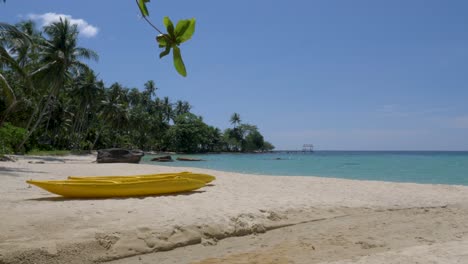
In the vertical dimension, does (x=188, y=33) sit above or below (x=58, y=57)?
below

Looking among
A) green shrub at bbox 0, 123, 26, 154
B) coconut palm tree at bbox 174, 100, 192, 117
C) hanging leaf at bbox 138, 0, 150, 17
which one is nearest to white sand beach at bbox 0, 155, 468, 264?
hanging leaf at bbox 138, 0, 150, 17

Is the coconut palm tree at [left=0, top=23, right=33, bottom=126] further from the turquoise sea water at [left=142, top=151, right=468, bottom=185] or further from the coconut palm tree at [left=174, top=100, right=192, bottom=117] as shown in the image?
the coconut palm tree at [left=174, top=100, right=192, bottom=117]

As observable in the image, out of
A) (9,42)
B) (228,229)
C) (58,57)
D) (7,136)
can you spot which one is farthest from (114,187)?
(58,57)

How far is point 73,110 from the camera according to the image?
47.9 m

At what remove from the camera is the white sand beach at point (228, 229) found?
472 cm

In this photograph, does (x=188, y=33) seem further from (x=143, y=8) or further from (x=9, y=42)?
(x=9, y=42)

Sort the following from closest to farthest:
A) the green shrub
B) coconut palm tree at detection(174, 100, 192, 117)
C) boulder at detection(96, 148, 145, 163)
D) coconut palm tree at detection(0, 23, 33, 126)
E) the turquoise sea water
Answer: coconut palm tree at detection(0, 23, 33, 126)
the green shrub
the turquoise sea water
boulder at detection(96, 148, 145, 163)
coconut palm tree at detection(174, 100, 192, 117)

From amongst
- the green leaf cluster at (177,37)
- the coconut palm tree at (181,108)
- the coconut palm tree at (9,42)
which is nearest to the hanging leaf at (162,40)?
the green leaf cluster at (177,37)

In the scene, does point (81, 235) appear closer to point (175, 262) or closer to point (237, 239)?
point (175, 262)

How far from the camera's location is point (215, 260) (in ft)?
15.7

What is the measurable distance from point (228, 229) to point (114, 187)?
10.9 ft

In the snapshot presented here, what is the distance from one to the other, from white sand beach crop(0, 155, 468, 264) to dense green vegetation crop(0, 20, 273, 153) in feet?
33.8

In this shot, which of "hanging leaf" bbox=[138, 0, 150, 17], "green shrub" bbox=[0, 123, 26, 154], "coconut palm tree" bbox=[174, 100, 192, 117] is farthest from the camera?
"coconut palm tree" bbox=[174, 100, 192, 117]

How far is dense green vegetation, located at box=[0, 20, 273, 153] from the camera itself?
869 inches
